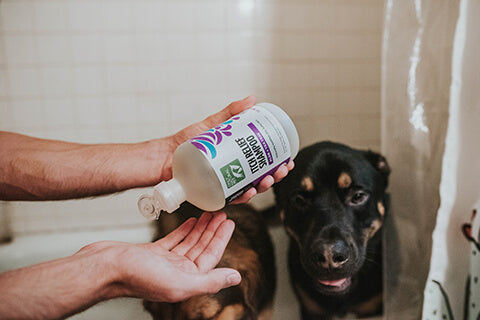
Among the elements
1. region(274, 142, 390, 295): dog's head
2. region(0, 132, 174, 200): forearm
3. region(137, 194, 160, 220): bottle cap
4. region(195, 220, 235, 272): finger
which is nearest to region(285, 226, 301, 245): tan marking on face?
region(274, 142, 390, 295): dog's head

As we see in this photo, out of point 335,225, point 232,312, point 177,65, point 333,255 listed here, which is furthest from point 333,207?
point 177,65

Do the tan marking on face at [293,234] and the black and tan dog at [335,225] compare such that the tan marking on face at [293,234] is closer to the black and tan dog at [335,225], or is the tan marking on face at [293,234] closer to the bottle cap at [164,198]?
the black and tan dog at [335,225]

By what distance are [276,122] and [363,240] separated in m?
0.56

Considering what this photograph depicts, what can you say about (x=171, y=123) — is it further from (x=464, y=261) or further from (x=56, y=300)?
(x=464, y=261)

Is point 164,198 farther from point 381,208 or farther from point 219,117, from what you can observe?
point 381,208

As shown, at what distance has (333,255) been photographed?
3.23 ft

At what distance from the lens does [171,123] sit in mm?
1565

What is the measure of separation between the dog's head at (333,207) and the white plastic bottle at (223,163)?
381mm

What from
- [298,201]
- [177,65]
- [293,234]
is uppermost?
[177,65]

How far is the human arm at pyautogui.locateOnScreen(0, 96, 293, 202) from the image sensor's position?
3.19ft

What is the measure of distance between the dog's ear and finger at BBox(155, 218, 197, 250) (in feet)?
2.11

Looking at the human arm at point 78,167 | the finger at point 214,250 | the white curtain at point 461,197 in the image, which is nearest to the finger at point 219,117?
the human arm at point 78,167

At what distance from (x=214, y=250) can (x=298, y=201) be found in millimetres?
445

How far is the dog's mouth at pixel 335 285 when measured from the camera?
3.46 ft
